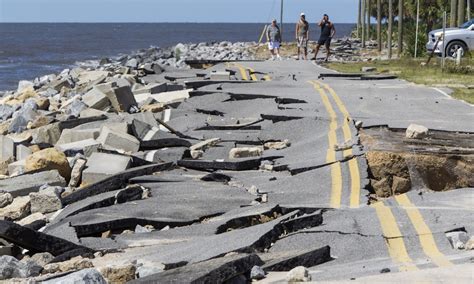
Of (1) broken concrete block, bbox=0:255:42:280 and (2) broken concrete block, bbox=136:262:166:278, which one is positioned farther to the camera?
(1) broken concrete block, bbox=0:255:42:280

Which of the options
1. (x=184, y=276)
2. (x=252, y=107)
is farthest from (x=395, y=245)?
(x=252, y=107)

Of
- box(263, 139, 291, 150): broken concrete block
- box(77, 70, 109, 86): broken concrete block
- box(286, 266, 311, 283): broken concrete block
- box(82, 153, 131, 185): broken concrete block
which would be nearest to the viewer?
box(286, 266, 311, 283): broken concrete block

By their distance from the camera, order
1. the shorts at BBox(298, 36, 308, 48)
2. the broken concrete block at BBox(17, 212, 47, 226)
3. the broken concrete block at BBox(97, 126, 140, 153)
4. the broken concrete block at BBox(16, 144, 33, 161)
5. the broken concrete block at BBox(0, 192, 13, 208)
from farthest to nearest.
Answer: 1. the shorts at BBox(298, 36, 308, 48)
2. the broken concrete block at BBox(16, 144, 33, 161)
3. the broken concrete block at BBox(97, 126, 140, 153)
4. the broken concrete block at BBox(0, 192, 13, 208)
5. the broken concrete block at BBox(17, 212, 47, 226)

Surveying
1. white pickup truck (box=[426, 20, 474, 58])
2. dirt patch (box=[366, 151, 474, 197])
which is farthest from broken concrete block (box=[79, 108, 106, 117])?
white pickup truck (box=[426, 20, 474, 58])

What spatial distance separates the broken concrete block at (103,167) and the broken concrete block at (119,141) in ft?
4.76

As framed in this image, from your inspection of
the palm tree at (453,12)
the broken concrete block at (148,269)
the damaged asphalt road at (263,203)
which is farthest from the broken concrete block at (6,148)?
the palm tree at (453,12)

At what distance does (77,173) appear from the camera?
12406 mm

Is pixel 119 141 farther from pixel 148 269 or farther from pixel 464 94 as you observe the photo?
pixel 464 94

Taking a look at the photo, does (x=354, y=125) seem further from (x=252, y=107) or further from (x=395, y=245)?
(x=395, y=245)

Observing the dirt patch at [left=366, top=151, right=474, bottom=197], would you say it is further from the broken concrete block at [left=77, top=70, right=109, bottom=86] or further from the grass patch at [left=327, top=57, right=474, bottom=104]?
the broken concrete block at [left=77, top=70, right=109, bottom=86]

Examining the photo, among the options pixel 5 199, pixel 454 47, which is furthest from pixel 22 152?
pixel 454 47

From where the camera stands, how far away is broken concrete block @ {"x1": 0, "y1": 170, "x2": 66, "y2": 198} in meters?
11.9

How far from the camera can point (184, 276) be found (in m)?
6.37

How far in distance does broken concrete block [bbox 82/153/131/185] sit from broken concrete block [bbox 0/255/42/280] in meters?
4.31
